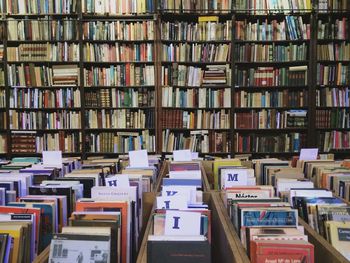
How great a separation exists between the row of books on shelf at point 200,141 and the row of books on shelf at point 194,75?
629 millimetres

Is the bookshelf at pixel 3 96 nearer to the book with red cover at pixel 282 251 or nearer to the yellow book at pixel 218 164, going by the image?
the yellow book at pixel 218 164

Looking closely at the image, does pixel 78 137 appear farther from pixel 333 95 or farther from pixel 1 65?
pixel 333 95

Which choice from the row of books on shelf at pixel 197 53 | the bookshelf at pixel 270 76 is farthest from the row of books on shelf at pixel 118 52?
the bookshelf at pixel 270 76

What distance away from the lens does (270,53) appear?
17.3 ft

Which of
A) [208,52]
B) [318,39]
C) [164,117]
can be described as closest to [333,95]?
[318,39]

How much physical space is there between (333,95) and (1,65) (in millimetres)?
4305

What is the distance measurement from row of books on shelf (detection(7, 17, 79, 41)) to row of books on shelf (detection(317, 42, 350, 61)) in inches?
123

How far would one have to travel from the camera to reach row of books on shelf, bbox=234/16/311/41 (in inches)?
205

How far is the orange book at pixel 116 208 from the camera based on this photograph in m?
1.61

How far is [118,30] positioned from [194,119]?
4.89 ft

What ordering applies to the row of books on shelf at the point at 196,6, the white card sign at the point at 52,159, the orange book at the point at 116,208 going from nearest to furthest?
the orange book at the point at 116,208 → the white card sign at the point at 52,159 → the row of books on shelf at the point at 196,6

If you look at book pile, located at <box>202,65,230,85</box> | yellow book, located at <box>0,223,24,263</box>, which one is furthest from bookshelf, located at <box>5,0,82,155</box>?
yellow book, located at <box>0,223,24,263</box>

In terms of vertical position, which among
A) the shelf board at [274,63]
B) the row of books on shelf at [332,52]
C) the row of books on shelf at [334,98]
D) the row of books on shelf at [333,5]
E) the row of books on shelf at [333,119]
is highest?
the row of books on shelf at [333,5]

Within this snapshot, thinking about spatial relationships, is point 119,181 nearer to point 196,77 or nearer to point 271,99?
point 196,77
